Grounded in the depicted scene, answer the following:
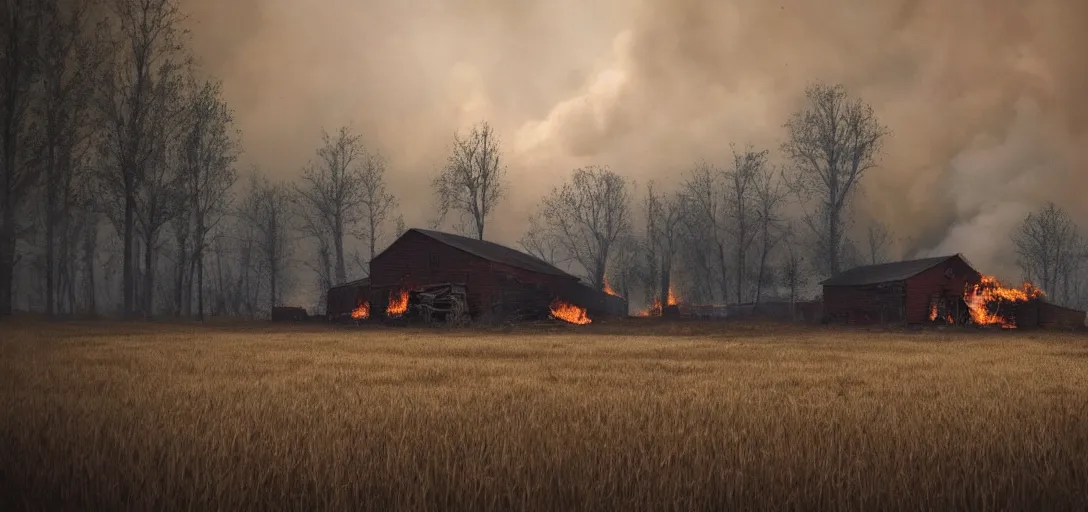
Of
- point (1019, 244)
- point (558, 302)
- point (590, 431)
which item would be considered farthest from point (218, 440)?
point (1019, 244)

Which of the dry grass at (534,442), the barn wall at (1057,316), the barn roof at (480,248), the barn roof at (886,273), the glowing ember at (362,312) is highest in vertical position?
the barn roof at (480,248)

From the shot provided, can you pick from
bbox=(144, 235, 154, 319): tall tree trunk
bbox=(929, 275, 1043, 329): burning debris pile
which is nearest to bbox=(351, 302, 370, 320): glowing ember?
bbox=(144, 235, 154, 319): tall tree trunk

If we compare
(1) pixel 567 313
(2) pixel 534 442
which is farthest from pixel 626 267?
(2) pixel 534 442

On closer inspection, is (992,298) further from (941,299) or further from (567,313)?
(567,313)

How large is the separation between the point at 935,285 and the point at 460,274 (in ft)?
128

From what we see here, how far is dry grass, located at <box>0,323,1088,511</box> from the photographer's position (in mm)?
3734

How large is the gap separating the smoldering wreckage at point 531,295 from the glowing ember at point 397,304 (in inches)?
3.2

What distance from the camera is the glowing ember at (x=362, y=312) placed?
4997 cm

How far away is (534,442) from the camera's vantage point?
5.34m

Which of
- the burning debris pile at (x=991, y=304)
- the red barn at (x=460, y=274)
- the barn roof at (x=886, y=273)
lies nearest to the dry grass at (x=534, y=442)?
the red barn at (x=460, y=274)

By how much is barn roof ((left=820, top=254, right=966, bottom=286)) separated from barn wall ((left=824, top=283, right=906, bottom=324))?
502 millimetres

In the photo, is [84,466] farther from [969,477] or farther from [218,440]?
[969,477]

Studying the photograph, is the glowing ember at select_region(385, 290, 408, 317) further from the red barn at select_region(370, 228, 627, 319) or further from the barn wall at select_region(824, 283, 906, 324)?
the barn wall at select_region(824, 283, 906, 324)

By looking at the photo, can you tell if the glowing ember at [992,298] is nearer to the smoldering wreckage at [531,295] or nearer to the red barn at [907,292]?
the smoldering wreckage at [531,295]
